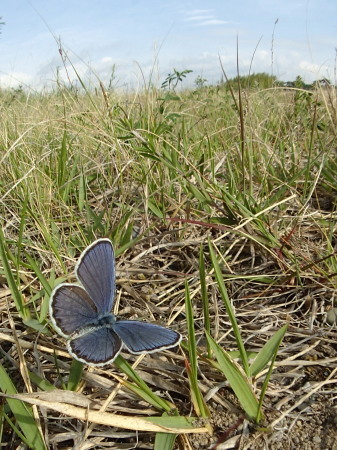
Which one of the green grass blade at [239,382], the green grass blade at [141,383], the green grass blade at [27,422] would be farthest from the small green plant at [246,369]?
the green grass blade at [27,422]

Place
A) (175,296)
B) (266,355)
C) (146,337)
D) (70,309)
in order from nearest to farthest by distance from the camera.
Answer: (146,337)
(70,309)
(266,355)
(175,296)

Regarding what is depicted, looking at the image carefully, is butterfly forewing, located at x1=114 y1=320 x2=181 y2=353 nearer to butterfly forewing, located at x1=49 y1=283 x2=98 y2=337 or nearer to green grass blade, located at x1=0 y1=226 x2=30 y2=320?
butterfly forewing, located at x1=49 y1=283 x2=98 y2=337

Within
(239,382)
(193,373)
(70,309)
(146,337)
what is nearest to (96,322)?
(70,309)

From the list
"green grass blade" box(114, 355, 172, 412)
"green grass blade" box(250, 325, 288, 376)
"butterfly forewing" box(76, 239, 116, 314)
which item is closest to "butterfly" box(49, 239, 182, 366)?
"butterfly forewing" box(76, 239, 116, 314)

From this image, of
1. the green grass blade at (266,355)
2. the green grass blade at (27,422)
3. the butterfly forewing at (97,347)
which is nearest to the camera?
the butterfly forewing at (97,347)

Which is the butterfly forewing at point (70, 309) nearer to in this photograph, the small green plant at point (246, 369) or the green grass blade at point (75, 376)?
the green grass blade at point (75, 376)


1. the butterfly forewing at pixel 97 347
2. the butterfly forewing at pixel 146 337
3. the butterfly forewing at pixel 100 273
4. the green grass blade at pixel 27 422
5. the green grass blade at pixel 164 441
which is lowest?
the green grass blade at pixel 164 441

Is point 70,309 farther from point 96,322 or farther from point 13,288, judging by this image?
point 13,288
